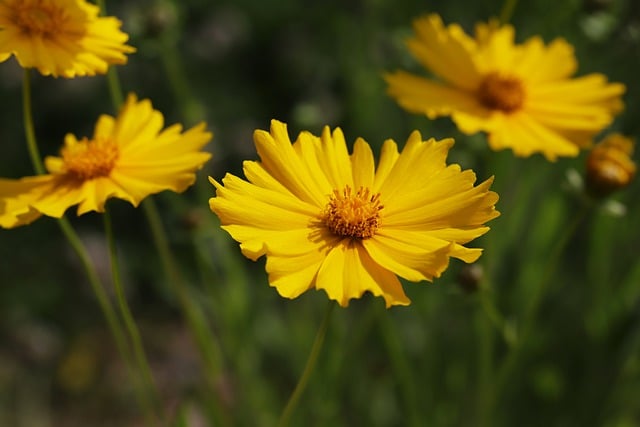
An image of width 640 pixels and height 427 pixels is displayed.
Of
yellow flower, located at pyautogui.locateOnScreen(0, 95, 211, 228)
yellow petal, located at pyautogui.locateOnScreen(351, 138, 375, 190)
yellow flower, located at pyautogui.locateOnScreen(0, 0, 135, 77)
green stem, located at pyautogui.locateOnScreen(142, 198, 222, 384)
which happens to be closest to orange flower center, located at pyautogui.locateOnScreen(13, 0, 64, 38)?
yellow flower, located at pyautogui.locateOnScreen(0, 0, 135, 77)

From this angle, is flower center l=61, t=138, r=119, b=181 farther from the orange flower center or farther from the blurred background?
the blurred background

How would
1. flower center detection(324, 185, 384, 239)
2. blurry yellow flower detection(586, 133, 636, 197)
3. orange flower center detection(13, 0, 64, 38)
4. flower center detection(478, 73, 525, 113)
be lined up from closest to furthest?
1. flower center detection(324, 185, 384, 239)
2. orange flower center detection(13, 0, 64, 38)
3. blurry yellow flower detection(586, 133, 636, 197)
4. flower center detection(478, 73, 525, 113)

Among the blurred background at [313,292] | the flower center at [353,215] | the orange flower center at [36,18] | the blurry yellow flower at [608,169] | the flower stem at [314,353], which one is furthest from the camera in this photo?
the blurred background at [313,292]

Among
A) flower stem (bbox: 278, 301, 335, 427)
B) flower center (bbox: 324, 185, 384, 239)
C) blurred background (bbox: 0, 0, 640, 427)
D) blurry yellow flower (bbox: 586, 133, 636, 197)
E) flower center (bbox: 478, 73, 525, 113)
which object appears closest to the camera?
flower stem (bbox: 278, 301, 335, 427)

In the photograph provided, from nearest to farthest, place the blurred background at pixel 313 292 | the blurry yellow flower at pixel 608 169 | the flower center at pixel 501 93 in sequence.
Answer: the blurry yellow flower at pixel 608 169
the flower center at pixel 501 93
the blurred background at pixel 313 292

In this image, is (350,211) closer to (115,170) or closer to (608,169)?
(115,170)

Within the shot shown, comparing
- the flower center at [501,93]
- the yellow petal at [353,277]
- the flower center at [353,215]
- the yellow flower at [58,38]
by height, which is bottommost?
the yellow petal at [353,277]

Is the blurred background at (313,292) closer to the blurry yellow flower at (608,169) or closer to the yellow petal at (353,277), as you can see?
the blurry yellow flower at (608,169)

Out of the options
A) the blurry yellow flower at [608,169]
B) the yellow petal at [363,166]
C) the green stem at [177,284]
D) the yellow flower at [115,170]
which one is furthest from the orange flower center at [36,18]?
the blurry yellow flower at [608,169]

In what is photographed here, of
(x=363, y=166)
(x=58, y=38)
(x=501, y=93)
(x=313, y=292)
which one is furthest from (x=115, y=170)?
(x=313, y=292)
